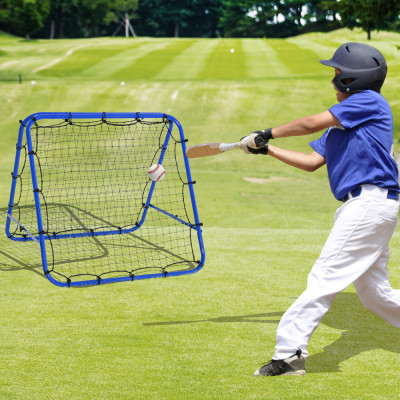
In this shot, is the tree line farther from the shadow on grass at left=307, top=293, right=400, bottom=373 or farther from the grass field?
the shadow on grass at left=307, top=293, right=400, bottom=373

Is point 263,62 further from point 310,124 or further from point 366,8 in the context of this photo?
point 310,124

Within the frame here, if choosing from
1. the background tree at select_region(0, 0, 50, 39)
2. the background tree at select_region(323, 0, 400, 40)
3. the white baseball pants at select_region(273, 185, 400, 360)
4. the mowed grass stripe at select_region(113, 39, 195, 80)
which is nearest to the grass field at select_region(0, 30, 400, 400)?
the white baseball pants at select_region(273, 185, 400, 360)

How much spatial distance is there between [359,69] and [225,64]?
30.0m

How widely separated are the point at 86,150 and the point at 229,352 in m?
15.7

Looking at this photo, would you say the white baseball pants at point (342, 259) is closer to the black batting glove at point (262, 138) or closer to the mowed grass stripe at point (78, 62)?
the black batting glove at point (262, 138)

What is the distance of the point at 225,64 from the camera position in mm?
33938

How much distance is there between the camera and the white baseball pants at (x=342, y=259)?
14.1ft

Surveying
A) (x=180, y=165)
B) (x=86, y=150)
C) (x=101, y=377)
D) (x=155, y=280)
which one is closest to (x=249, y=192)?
(x=180, y=165)

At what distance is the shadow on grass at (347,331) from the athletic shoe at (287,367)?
0.68ft

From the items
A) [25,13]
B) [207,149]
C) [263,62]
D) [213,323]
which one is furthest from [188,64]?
[25,13]

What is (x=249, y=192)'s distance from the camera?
49.7ft

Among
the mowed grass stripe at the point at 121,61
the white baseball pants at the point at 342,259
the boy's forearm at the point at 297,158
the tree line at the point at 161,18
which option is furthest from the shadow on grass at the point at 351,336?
the tree line at the point at 161,18

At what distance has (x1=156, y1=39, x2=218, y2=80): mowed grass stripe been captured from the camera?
30.1 metres

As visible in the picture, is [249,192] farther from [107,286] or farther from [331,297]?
[331,297]
